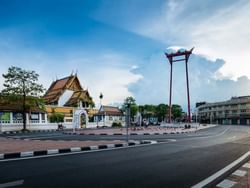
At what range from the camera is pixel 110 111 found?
2424 inches

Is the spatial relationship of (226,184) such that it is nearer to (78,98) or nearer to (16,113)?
(16,113)

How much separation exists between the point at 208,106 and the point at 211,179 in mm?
102959

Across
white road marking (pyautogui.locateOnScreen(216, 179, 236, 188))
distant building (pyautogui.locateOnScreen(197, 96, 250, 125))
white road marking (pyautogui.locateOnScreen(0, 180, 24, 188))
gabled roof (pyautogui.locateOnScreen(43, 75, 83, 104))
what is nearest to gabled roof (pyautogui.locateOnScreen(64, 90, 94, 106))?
gabled roof (pyautogui.locateOnScreen(43, 75, 83, 104))

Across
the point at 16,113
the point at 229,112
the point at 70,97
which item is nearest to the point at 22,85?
the point at 16,113

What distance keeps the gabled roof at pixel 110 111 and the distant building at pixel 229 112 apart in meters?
47.0

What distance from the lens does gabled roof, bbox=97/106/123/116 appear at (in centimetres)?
5806

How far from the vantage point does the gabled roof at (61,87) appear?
52188mm

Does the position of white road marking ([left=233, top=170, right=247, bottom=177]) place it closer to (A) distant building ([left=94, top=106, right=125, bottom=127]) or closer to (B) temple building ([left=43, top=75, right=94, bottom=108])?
(B) temple building ([left=43, top=75, right=94, bottom=108])

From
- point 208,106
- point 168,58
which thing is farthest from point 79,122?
point 208,106

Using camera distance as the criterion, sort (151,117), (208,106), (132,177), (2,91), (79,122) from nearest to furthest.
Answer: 1. (132,177)
2. (2,91)
3. (79,122)
4. (151,117)
5. (208,106)

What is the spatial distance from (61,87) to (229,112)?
64801mm

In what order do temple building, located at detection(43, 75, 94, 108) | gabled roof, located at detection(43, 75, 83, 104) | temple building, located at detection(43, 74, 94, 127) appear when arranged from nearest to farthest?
temple building, located at detection(43, 74, 94, 127) < temple building, located at detection(43, 75, 94, 108) < gabled roof, located at detection(43, 75, 83, 104)

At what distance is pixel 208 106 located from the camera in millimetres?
104000

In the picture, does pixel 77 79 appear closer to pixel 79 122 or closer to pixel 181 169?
pixel 79 122
